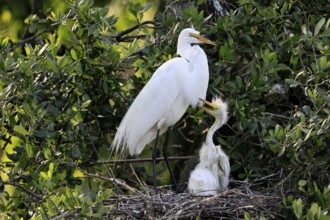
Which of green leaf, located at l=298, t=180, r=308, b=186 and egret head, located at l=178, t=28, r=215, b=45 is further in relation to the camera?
egret head, located at l=178, t=28, r=215, b=45

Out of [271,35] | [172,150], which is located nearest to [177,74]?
[271,35]

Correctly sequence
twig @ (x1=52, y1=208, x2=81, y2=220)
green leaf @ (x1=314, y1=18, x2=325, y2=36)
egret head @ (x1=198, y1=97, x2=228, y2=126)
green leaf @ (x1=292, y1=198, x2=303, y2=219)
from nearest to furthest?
green leaf @ (x1=292, y1=198, x2=303, y2=219) → twig @ (x1=52, y1=208, x2=81, y2=220) → green leaf @ (x1=314, y1=18, x2=325, y2=36) → egret head @ (x1=198, y1=97, x2=228, y2=126)

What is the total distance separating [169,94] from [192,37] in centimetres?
41

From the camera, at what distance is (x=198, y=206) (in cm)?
506

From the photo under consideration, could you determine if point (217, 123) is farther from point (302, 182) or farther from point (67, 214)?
point (67, 214)

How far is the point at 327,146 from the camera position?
5.14 meters

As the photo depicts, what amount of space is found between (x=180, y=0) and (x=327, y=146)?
1.87 metres

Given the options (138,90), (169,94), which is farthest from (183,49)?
(138,90)

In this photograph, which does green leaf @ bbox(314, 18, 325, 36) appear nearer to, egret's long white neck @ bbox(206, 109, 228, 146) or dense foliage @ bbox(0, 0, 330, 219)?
dense foliage @ bbox(0, 0, 330, 219)

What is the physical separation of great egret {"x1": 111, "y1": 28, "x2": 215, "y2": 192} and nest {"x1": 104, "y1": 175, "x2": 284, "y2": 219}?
0.64 meters

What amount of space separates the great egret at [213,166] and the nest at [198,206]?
0.26 meters

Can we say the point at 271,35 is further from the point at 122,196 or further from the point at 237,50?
the point at 122,196

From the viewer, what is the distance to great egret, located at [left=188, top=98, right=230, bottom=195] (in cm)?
559

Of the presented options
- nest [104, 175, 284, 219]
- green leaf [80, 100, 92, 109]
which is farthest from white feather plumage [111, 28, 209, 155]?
nest [104, 175, 284, 219]
